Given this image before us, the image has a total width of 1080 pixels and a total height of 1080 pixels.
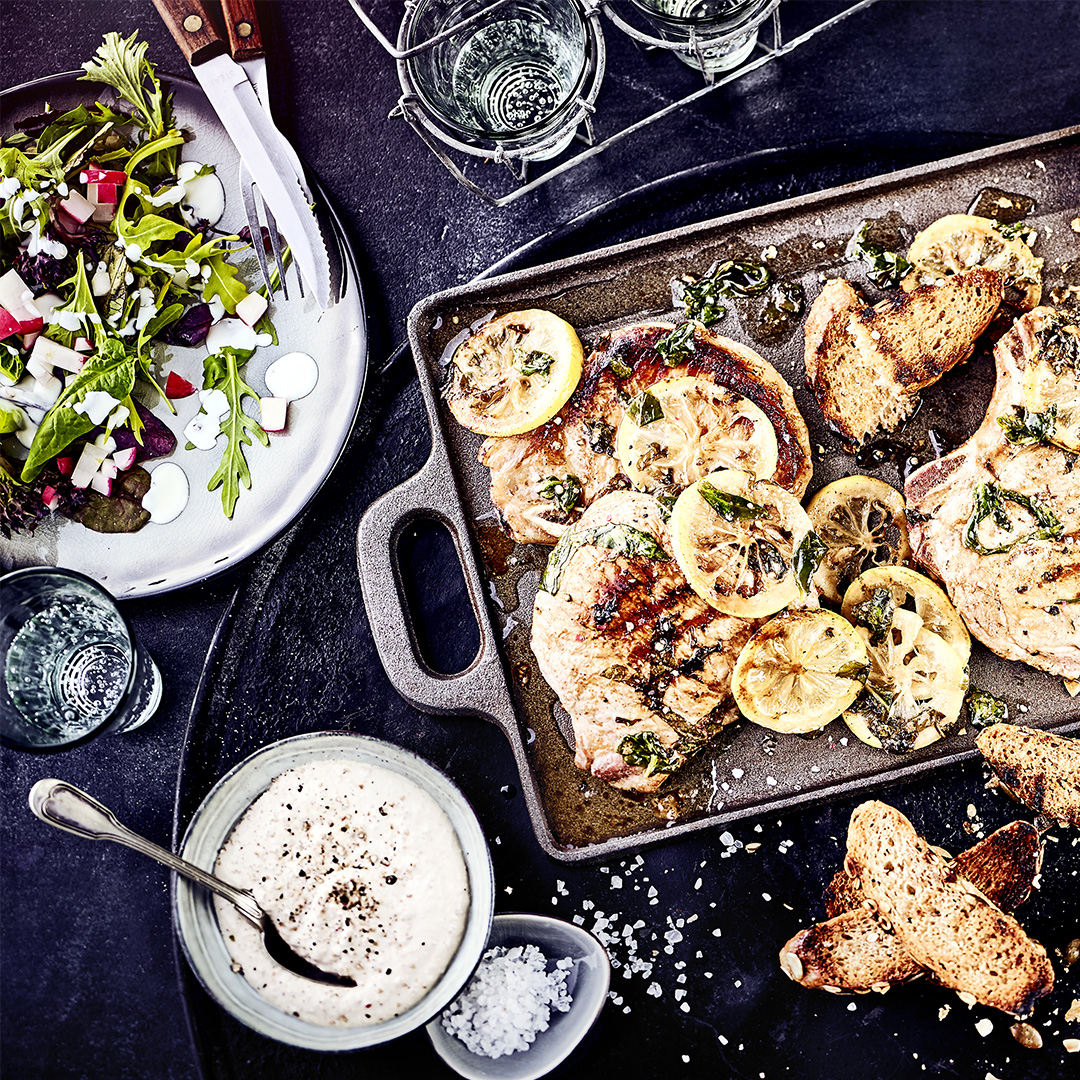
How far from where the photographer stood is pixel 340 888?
9.45 feet

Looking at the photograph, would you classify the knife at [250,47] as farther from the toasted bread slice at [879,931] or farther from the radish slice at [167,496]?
the toasted bread slice at [879,931]

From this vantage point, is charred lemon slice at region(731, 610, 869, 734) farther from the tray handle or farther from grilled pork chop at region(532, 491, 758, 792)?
the tray handle

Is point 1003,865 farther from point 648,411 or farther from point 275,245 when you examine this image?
point 275,245

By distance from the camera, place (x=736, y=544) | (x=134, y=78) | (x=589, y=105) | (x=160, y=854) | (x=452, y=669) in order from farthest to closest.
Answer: (x=452, y=669) → (x=134, y=78) → (x=589, y=105) → (x=160, y=854) → (x=736, y=544)

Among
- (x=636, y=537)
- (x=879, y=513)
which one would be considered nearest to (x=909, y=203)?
(x=879, y=513)

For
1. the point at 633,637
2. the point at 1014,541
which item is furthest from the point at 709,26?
the point at 633,637

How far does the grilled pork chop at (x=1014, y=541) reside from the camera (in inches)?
112

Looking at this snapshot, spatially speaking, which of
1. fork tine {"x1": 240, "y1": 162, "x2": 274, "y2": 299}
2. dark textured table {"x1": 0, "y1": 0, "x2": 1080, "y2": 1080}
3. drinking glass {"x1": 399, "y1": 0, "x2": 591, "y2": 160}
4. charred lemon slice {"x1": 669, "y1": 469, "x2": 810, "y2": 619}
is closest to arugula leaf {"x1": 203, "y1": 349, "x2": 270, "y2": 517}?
dark textured table {"x1": 0, "y1": 0, "x2": 1080, "y2": 1080}

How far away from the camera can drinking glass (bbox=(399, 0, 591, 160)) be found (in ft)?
10.7

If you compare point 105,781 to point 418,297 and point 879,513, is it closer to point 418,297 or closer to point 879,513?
point 418,297

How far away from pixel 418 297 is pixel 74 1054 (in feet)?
10.3

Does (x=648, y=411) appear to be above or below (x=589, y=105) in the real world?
below

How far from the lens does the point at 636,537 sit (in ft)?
9.04

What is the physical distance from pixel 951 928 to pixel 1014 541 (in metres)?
1.24
